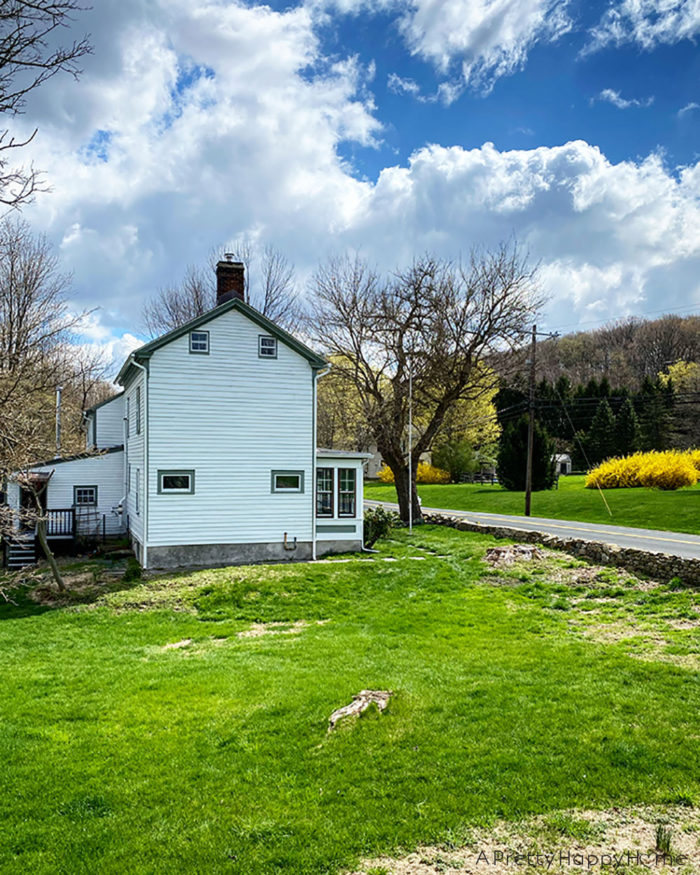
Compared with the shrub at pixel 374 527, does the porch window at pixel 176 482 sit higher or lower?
higher

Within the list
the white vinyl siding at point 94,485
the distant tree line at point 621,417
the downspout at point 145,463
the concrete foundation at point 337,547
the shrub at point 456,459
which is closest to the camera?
the downspout at point 145,463

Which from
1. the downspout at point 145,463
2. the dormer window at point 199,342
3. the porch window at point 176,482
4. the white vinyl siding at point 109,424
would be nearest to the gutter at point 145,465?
the downspout at point 145,463

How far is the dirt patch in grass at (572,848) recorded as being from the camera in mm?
4469

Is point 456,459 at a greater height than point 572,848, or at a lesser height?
greater

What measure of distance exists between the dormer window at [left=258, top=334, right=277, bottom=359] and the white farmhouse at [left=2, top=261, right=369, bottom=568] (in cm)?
3

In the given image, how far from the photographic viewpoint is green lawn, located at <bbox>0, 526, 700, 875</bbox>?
518cm

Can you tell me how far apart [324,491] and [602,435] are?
41.2 m

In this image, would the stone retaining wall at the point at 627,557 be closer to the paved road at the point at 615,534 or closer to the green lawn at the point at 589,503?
the paved road at the point at 615,534

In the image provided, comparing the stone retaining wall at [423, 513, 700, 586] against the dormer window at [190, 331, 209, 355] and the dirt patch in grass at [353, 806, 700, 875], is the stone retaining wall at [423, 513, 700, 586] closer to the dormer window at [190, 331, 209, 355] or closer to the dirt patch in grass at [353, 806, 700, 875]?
the dirt patch in grass at [353, 806, 700, 875]

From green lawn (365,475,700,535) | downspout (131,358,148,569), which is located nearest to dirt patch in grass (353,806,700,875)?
downspout (131,358,148,569)

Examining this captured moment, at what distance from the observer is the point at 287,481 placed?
19.8 m

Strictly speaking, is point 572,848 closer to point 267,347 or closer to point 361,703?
point 361,703

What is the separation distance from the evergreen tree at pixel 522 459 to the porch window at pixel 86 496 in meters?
27.2

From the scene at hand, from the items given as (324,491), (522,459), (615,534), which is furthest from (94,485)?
(522,459)
